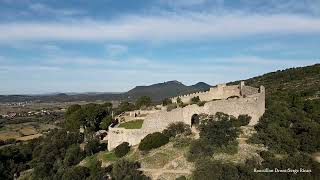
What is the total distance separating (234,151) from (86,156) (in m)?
17.1

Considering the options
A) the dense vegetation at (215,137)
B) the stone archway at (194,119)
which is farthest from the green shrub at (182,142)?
the stone archway at (194,119)

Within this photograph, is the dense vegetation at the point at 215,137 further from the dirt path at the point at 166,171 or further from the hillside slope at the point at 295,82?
the hillside slope at the point at 295,82

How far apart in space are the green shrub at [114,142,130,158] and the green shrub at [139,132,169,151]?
1.51 metres

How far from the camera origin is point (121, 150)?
39.2 m

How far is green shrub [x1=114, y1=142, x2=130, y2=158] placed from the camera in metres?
39.0

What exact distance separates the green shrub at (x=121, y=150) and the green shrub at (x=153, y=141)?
151 cm

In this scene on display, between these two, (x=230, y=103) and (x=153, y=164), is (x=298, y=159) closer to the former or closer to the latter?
(x=230, y=103)

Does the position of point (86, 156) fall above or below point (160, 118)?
below

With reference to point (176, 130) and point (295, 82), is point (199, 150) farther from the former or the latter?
point (295, 82)

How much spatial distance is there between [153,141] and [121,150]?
10.6 feet

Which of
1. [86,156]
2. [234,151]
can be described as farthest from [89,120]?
[234,151]

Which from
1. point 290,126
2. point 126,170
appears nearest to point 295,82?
point 290,126

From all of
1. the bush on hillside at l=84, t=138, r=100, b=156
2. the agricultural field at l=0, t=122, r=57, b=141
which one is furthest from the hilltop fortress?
the agricultural field at l=0, t=122, r=57, b=141

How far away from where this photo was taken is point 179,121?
41031mm
